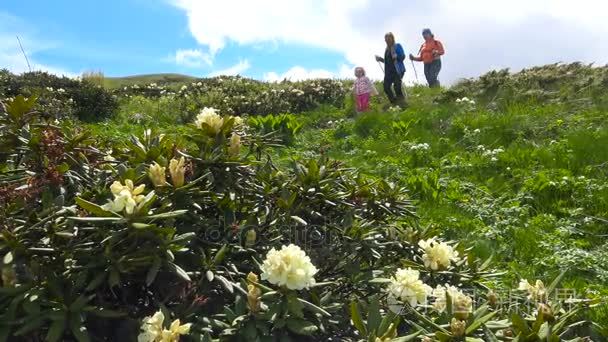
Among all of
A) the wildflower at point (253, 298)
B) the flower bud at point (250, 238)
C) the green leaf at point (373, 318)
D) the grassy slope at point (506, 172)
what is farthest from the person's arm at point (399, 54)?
the wildflower at point (253, 298)

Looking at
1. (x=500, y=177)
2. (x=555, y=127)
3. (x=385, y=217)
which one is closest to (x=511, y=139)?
(x=555, y=127)

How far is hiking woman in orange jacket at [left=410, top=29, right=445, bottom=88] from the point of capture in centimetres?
1503

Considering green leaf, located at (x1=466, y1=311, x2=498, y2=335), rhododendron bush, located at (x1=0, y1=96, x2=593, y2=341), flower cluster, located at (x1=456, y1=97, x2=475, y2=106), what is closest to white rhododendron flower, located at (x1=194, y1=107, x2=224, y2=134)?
rhododendron bush, located at (x1=0, y1=96, x2=593, y2=341)

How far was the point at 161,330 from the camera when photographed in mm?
2086

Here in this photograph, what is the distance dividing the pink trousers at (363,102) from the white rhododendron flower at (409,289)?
10603mm

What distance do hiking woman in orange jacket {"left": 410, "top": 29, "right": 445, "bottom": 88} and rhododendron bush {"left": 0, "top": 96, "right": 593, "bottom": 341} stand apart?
1246 centimetres

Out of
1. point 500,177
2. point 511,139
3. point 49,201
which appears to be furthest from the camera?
point 511,139

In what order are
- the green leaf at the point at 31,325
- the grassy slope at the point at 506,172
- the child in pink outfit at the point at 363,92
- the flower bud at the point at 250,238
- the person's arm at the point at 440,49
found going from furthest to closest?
the person's arm at the point at 440,49
the child in pink outfit at the point at 363,92
the grassy slope at the point at 506,172
the flower bud at the point at 250,238
the green leaf at the point at 31,325

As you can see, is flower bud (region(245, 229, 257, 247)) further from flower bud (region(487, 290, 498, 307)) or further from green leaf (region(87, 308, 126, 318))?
flower bud (region(487, 290, 498, 307))

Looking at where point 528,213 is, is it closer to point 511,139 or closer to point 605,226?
point 605,226

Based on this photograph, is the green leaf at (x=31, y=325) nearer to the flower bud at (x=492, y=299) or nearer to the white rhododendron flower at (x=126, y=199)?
the white rhododendron flower at (x=126, y=199)

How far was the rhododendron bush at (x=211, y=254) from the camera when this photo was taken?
2160 mm

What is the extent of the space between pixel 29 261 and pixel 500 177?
5.77m

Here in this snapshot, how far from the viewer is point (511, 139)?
8492 mm
